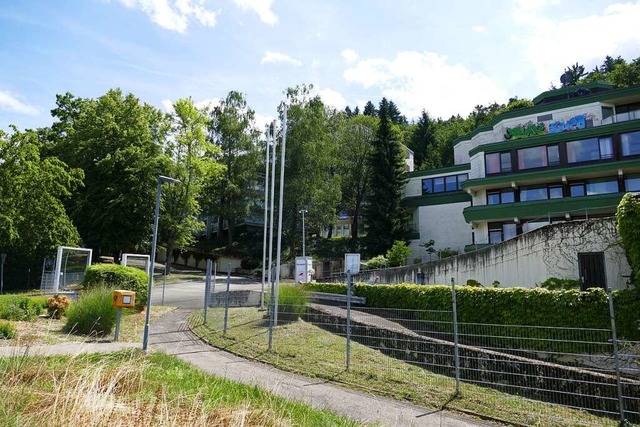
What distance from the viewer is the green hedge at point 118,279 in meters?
17.2

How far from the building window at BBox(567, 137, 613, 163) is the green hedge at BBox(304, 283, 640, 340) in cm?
2143

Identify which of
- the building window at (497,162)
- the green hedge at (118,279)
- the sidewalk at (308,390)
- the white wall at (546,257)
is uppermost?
the building window at (497,162)

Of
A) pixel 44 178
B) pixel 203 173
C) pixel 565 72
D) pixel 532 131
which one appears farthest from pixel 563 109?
pixel 565 72

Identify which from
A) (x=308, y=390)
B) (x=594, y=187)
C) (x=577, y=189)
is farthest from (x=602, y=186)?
(x=308, y=390)

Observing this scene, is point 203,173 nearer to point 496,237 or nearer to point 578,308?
point 496,237

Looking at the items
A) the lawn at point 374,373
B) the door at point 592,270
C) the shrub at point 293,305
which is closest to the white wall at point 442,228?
the door at point 592,270

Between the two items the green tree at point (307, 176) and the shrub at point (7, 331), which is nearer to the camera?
the shrub at point (7, 331)

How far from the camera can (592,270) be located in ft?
58.5

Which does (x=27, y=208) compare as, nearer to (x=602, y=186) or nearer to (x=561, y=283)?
(x=561, y=283)

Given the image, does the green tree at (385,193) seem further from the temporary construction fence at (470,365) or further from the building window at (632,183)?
the temporary construction fence at (470,365)

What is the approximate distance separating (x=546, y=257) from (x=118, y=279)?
17.8 metres

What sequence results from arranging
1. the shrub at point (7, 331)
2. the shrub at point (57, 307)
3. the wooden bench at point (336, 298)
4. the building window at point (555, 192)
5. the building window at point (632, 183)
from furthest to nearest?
the building window at point (555, 192) < the building window at point (632, 183) < the wooden bench at point (336, 298) < the shrub at point (57, 307) < the shrub at point (7, 331)

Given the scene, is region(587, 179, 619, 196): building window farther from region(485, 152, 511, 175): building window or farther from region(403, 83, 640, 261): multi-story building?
region(485, 152, 511, 175): building window

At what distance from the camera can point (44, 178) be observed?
2875 centimetres
